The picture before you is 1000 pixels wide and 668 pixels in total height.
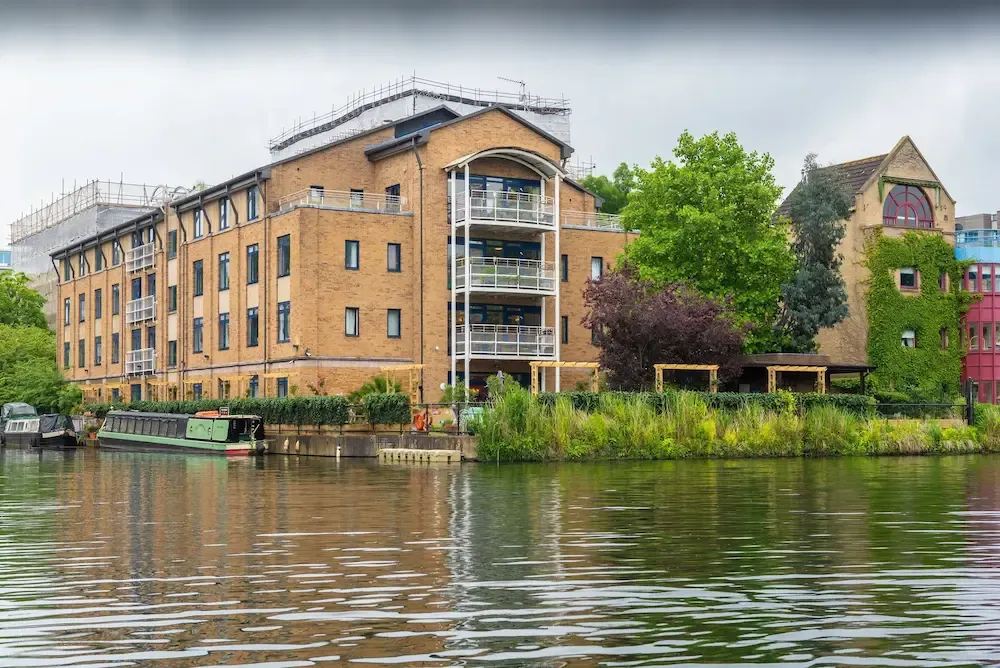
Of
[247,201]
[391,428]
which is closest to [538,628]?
[391,428]

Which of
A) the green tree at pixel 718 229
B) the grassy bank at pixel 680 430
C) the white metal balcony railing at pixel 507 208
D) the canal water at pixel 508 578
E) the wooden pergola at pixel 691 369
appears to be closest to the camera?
the canal water at pixel 508 578

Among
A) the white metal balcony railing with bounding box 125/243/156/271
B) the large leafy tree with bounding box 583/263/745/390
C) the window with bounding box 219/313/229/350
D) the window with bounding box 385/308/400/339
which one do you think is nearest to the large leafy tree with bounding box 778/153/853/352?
the large leafy tree with bounding box 583/263/745/390

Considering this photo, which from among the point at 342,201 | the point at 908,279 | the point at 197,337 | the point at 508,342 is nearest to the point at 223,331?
the point at 197,337

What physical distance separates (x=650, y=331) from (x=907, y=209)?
27154mm

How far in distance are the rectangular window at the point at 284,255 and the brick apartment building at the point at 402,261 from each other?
113 mm

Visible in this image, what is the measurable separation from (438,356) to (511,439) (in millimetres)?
18537

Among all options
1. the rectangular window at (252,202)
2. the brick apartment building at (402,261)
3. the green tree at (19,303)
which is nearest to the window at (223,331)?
the brick apartment building at (402,261)

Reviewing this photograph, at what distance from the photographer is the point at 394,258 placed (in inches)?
2411

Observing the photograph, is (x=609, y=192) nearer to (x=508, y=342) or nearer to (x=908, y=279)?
(x=908, y=279)

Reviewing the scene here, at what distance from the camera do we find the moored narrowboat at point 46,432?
70.4 metres

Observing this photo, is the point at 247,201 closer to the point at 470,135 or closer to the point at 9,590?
the point at 470,135

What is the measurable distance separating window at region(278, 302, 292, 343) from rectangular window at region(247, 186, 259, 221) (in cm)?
572

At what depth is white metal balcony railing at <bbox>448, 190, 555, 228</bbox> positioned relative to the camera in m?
61.1

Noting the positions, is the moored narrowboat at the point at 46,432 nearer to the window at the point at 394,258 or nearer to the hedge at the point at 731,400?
the window at the point at 394,258
